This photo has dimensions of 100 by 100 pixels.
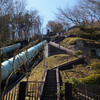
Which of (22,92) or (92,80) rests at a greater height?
(22,92)

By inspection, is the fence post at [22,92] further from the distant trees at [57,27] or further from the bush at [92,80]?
the distant trees at [57,27]

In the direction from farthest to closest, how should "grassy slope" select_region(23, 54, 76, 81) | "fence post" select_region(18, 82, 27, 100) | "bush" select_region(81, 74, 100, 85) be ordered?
"grassy slope" select_region(23, 54, 76, 81)
"bush" select_region(81, 74, 100, 85)
"fence post" select_region(18, 82, 27, 100)

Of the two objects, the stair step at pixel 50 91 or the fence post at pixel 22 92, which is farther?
the stair step at pixel 50 91

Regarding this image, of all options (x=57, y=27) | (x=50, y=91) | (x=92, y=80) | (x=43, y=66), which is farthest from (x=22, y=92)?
(x=57, y=27)

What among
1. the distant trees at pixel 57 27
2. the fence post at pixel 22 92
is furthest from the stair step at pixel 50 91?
the distant trees at pixel 57 27

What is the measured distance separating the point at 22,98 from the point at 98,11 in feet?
22.6

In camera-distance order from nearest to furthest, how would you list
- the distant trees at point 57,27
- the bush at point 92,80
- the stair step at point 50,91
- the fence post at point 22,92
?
the fence post at point 22,92
the stair step at point 50,91
the bush at point 92,80
the distant trees at point 57,27

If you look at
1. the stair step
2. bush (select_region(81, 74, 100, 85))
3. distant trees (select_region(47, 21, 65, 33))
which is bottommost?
the stair step

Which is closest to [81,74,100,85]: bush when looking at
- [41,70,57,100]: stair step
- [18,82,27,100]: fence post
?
[41,70,57,100]: stair step

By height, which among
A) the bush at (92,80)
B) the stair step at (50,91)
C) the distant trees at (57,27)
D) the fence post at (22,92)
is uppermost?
the distant trees at (57,27)

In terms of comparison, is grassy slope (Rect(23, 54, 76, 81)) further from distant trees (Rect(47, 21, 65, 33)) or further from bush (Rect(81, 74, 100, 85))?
distant trees (Rect(47, 21, 65, 33))

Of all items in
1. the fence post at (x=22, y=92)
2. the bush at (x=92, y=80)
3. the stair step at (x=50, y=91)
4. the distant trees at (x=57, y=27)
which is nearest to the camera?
the fence post at (x=22, y=92)

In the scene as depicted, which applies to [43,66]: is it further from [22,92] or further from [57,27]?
[57,27]

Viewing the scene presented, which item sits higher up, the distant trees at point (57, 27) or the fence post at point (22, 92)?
the distant trees at point (57, 27)
